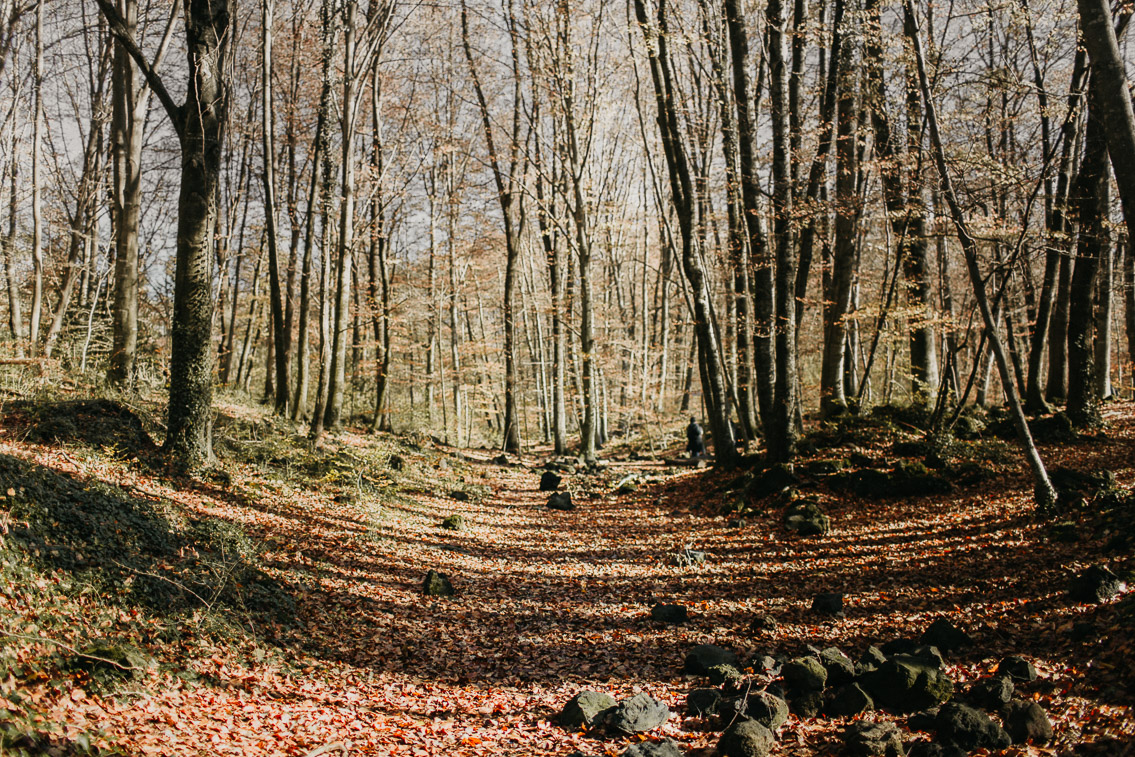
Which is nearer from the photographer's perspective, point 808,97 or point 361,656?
point 361,656

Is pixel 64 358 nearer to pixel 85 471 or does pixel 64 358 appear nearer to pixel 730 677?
pixel 85 471

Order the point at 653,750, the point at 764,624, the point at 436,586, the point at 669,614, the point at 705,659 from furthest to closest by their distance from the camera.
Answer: the point at 436,586, the point at 669,614, the point at 764,624, the point at 705,659, the point at 653,750

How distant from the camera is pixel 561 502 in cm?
1338

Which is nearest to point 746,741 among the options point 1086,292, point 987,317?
point 987,317

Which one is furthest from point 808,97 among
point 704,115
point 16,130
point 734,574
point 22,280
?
point 22,280

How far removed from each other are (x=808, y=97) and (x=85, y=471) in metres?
17.1

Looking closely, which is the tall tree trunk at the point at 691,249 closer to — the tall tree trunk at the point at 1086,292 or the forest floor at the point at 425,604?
the forest floor at the point at 425,604

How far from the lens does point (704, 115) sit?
18.3m

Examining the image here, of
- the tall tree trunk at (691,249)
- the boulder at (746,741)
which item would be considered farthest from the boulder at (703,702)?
the tall tree trunk at (691,249)

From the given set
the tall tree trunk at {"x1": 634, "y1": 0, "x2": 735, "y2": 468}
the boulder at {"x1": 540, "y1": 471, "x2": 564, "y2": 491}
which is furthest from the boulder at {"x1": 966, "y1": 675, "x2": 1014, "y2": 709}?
the boulder at {"x1": 540, "y1": 471, "x2": 564, "y2": 491}

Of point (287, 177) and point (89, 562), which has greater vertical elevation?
point (287, 177)

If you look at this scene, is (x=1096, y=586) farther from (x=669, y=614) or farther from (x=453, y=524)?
(x=453, y=524)

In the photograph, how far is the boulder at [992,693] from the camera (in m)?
4.07

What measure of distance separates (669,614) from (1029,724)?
3336 mm
